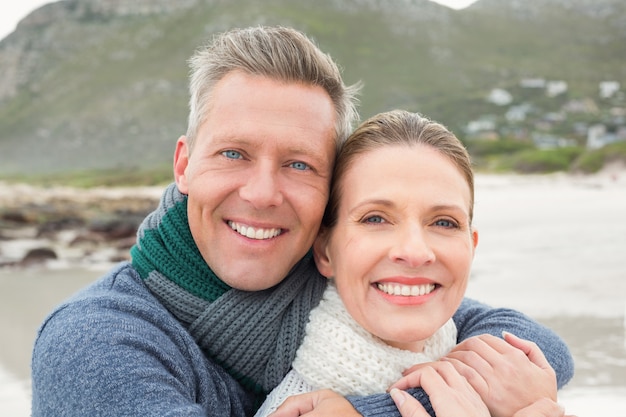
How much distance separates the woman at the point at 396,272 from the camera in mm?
1940

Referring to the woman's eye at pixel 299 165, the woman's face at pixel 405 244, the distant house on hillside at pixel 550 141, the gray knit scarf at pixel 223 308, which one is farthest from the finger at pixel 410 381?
the distant house on hillside at pixel 550 141

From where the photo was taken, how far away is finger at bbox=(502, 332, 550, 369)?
206 cm

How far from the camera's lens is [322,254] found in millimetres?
2299

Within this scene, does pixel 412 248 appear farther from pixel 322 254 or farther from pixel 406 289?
pixel 322 254

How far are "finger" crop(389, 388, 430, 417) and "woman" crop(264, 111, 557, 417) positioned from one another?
0.47 feet

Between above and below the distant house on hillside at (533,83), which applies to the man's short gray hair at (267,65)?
below

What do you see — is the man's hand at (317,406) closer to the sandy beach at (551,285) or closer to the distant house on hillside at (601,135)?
the sandy beach at (551,285)

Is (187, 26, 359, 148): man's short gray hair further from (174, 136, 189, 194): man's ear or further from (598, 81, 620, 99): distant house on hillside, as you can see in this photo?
(598, 81, 620, 99): distant house on hillside

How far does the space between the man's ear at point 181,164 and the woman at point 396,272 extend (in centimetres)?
60

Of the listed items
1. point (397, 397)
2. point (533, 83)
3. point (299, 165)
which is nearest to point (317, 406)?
point (397, 397)

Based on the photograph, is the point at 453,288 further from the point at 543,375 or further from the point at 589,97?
the point at 589,97

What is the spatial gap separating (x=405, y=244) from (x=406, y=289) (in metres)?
0.15

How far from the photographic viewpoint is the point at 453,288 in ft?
6.62

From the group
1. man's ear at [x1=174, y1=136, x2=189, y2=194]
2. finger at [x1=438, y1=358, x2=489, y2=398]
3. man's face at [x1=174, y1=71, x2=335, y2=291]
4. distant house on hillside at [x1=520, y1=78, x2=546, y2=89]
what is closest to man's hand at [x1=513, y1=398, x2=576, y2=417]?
finger at [x1=438, y1=358, x2=489, y2=398]
